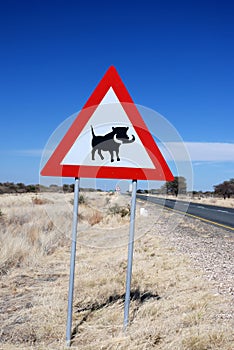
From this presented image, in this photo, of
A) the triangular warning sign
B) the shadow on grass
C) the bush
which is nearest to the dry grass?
the shadow on grass

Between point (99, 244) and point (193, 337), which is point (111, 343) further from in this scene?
point (99, 244)

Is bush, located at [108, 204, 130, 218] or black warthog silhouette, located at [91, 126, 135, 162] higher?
black warthog silhouette, located at [91, 126, 135, 162]

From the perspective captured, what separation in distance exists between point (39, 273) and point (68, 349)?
3243 millimetres

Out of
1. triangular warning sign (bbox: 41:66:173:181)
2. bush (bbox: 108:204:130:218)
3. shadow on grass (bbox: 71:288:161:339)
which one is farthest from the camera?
bush (bbox: 108:204:130:218)

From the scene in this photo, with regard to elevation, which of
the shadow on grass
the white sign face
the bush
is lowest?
the shadow on grass

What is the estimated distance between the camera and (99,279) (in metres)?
5.45

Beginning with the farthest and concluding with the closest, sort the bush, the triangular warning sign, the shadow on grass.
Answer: the bush
the shadow on grass
the triangular warning sign

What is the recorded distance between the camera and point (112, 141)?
3338 mm

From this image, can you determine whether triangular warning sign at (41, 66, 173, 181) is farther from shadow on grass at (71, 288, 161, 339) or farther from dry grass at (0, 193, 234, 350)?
shadow on grass at (71, 288, 161, 339)

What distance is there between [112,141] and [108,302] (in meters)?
2.16

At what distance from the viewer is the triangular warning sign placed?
3.26 m

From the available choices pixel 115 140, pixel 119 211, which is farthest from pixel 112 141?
pixel 119 211

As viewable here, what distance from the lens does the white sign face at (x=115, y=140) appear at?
3.27 m

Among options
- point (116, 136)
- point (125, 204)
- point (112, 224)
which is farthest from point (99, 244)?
point (125, 204)
